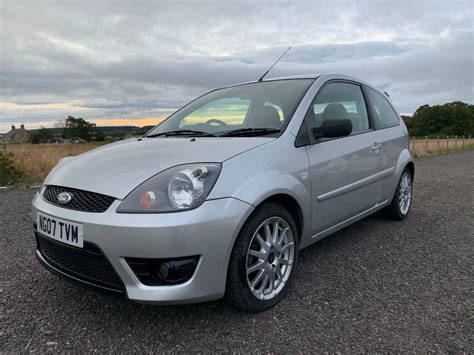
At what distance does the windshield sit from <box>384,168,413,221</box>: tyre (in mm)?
1946

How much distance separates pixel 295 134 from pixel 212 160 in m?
0.77

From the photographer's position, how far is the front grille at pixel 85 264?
2045 millimetres

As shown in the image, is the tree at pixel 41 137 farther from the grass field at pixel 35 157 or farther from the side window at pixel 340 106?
the side window at pixel 340 106

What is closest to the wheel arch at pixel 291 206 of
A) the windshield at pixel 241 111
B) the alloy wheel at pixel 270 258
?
the alloy wheel at pixel 270 258

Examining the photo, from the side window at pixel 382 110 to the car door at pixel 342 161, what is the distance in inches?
9.2

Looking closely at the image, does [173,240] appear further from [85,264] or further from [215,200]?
[85,264]

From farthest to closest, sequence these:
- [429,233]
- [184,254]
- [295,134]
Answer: [429,233] < [295,134] < [184,254]

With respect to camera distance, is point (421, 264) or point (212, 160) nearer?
point (212, 160)

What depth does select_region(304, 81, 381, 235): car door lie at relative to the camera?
9.30ft

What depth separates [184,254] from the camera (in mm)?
1969

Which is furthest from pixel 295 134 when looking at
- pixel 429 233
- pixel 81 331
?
pixel 429 233

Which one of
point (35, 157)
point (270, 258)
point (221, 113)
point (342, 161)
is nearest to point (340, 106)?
point (342, 161)

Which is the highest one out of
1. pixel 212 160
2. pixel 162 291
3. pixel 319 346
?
pixel 212 160

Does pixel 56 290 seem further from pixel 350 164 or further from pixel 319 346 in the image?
pixel 350 164
